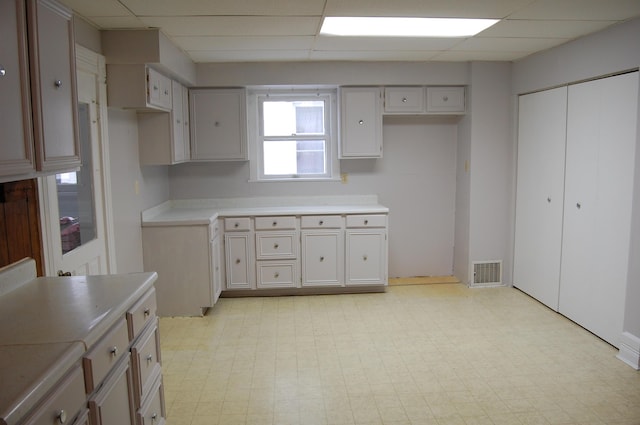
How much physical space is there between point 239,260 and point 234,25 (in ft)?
7.23

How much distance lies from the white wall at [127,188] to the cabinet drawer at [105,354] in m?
1.74

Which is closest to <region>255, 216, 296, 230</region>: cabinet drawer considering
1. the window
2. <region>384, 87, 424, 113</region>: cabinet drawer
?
the window

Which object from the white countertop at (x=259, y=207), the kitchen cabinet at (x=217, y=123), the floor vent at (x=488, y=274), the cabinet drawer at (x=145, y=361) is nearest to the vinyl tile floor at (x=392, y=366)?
the floor vent at (x=488, y=274)

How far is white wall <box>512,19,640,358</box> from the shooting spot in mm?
3207

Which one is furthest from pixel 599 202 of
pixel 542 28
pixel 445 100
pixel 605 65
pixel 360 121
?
pixel 360 121

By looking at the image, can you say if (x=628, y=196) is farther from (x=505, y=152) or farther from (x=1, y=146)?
(x=1, y=146)

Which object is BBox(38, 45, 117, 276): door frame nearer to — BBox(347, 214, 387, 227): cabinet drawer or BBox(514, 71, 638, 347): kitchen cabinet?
BBox(347, 214, 387, 227): cabinet drawer

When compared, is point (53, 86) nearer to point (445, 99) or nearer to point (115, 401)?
point (115, 401)

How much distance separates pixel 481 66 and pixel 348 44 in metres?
1.60

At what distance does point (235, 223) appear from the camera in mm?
4633

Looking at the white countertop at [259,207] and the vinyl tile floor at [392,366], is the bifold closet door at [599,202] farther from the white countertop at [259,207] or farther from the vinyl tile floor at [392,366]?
the white countertop at [259,207]

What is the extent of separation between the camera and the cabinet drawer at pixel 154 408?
7.03 ft

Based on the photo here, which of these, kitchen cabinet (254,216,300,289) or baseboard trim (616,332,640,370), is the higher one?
kitchen cabinet (254,216,300,289)

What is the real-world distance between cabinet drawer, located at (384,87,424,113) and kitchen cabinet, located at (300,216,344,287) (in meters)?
1.24
